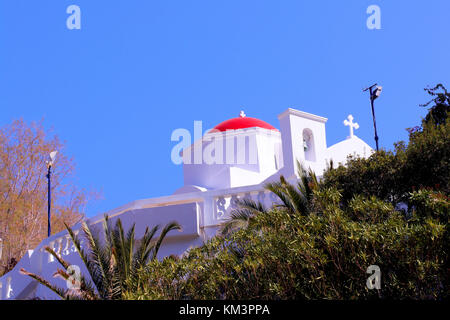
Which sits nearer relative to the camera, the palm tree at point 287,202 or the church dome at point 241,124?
the palm tree at point 287,202

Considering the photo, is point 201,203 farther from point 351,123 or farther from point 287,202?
point 351,123

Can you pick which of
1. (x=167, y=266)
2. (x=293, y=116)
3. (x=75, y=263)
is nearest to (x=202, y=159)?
(x=293, y=116)

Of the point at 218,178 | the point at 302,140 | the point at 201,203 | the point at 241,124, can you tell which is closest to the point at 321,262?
the point at 201,203

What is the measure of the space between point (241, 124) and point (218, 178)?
310cm

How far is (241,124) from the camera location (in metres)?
23.8

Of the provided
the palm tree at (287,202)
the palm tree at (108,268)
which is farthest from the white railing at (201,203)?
the palm tree at (108,268)

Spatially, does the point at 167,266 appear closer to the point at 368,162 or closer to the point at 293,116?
the point at 368,162


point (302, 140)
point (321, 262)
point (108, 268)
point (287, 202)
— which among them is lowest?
point (321, 262)

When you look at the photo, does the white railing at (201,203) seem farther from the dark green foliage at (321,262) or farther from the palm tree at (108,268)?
the dark green foliage at (321,262)

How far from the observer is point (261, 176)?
71.4 feet

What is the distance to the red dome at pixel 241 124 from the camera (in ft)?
77.6

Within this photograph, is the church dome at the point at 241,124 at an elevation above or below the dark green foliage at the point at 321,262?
above

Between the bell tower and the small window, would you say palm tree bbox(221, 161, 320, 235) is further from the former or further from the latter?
the small window
